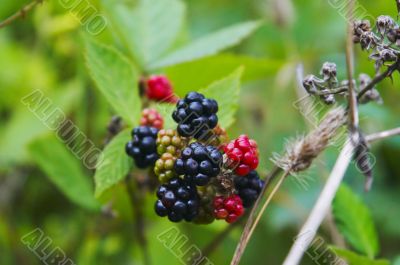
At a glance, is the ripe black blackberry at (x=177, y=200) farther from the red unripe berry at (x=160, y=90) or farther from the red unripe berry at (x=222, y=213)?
the red unripe berry at (x=160, y=90)

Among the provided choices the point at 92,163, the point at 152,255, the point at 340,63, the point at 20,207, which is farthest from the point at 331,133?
the point at 20,207

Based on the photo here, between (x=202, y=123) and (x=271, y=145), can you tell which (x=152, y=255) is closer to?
(x=271, y=145)

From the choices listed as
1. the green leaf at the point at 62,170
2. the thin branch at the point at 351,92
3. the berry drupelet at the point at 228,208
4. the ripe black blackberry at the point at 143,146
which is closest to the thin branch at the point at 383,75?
the thin branch at the point at 351,92

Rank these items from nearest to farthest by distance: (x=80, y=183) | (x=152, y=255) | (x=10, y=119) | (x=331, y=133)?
(x=331, y=133) → (x=80, y=183) → (x=152, y=255) → (x=10, y=119)

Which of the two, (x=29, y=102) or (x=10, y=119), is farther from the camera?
(x=10, y=119)

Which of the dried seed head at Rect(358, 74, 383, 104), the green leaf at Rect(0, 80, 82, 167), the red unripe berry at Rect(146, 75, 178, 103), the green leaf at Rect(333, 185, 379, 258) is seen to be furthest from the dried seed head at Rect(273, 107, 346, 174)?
the green leaf at Rect(0, 80, 82, 167)

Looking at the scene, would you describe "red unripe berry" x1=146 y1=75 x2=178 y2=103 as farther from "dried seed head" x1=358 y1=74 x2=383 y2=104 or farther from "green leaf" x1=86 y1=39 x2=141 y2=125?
"dried seed head" x1=358 y1=74 x2=383 y2=104

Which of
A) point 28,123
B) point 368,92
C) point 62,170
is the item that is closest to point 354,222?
point 368,92
